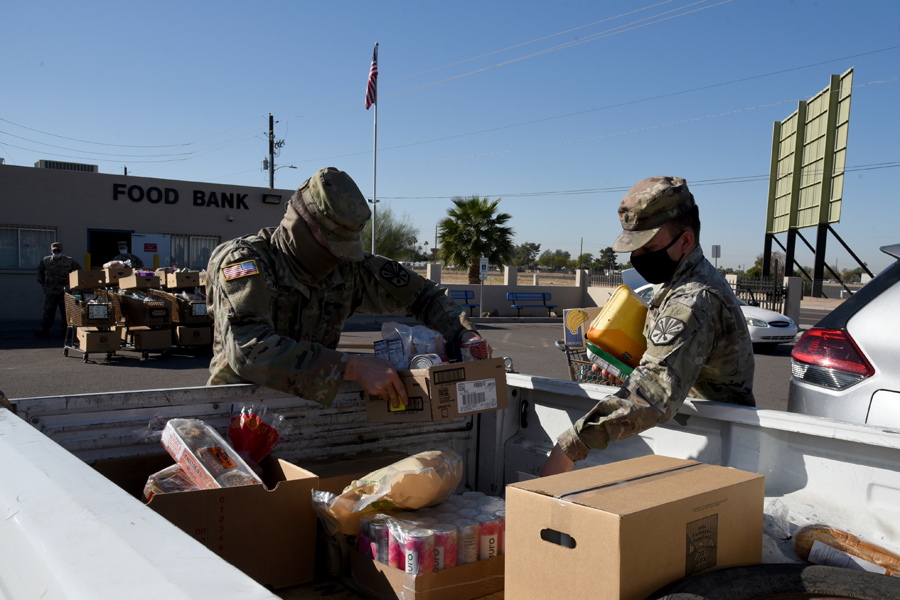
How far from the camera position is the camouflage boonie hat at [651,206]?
97.0 inches

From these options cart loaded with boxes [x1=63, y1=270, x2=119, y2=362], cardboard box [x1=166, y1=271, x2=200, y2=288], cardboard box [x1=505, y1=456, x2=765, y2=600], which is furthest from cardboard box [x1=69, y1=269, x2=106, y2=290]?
cardboard box [x1=505, y1=456, x2=765, y2=600]

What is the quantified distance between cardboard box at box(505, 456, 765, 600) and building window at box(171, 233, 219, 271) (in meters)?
21.3

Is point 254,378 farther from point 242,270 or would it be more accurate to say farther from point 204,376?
point 204,376

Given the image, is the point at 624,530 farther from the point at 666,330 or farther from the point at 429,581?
the point at 666,330

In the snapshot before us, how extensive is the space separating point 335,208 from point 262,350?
2.14 ft

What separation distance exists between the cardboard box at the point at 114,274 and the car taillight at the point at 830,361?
11.1 m

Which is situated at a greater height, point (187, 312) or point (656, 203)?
point (656, 203)

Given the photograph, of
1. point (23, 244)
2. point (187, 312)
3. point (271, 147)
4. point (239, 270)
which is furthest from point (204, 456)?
point (271, 147)

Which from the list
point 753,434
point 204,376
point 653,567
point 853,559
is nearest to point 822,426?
point 753,434

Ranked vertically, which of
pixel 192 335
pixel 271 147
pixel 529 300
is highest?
pixel 271 147

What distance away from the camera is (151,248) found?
20328 mm

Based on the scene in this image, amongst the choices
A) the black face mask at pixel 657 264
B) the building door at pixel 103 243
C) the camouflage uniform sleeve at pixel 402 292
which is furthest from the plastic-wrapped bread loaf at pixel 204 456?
the building door at pixel 103 243

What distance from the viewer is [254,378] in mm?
2379

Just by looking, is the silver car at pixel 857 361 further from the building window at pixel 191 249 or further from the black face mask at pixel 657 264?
the building window at pixel 191 249
